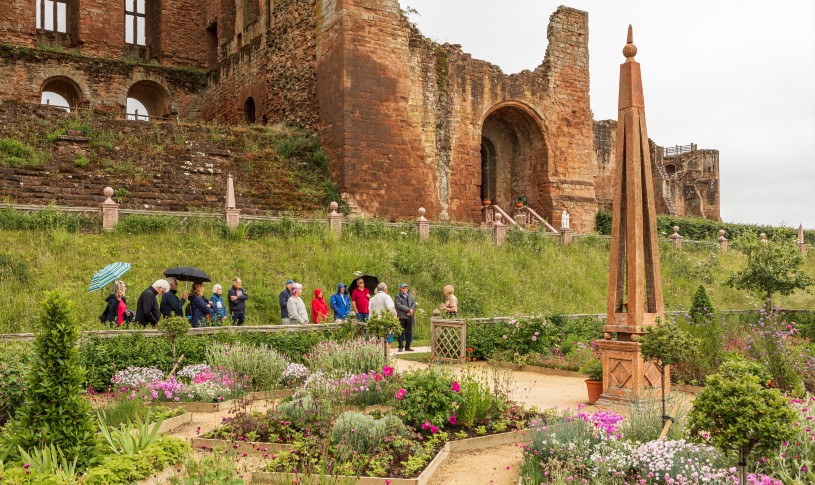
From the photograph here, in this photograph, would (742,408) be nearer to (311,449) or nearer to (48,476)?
(311,449)

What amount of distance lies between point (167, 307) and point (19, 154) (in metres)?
9.22

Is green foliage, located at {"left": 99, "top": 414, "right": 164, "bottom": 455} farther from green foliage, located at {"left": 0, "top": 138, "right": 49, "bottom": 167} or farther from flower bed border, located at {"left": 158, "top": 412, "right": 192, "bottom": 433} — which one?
green foliage, located at {"left": 0, "top": 138, "right": 49, "bottom": 167}

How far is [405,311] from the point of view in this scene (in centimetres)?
1284

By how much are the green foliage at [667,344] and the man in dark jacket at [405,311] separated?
5.71 metres

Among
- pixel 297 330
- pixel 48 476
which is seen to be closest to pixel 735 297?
pixel 297 330

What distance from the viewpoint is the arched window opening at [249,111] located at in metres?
25.7

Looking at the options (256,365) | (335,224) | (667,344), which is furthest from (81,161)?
(667,344)

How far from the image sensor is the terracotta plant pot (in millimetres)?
8828

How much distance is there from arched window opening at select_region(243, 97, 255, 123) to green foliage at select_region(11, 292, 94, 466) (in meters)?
20.4

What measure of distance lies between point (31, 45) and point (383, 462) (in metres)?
25.4

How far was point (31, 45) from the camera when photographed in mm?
26438

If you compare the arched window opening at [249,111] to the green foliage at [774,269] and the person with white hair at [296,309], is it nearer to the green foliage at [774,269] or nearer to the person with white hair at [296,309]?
the person with white hair at [296,309]

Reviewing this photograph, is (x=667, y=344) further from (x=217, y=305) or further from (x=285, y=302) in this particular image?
(x=217, y=305)

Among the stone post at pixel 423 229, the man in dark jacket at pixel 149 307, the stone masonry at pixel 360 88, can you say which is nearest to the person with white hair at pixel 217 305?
the man in dark jacket at pixel 149 307
